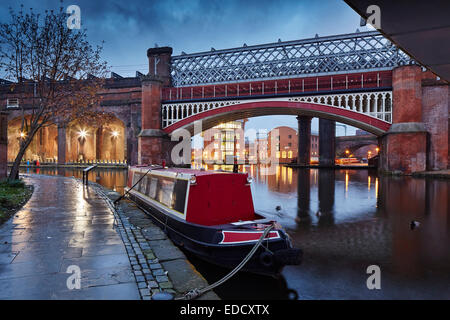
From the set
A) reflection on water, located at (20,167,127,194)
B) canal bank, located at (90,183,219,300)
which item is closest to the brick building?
reflection on water, located at (20,167,127,194)

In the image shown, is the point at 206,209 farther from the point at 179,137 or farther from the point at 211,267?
the point at 179,137

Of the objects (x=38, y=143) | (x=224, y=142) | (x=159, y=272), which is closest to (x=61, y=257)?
(x=159, y=272)

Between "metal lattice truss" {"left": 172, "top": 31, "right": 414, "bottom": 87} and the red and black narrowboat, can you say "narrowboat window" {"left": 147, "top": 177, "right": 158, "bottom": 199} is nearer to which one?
the red and black narrowboat

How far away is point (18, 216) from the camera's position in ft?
26.9

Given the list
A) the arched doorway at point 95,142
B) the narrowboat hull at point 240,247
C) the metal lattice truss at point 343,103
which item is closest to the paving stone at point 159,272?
the narrowboat hull at point 240,247

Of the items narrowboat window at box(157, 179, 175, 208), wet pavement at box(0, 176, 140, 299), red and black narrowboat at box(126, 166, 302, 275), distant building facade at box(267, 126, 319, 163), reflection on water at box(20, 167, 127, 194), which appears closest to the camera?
wet pavement at box(0, 176, 140, 299)

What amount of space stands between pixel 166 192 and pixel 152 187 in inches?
60.7

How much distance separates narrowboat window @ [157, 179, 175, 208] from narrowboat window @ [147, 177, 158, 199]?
497mm

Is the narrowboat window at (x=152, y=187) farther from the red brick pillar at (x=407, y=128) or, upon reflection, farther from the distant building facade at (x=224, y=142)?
the distant building facade at (x=224, y=142)

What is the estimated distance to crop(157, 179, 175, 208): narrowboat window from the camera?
7.89 meters

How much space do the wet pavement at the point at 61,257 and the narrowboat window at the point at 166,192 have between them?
1464mm

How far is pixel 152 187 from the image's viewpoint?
380 inches

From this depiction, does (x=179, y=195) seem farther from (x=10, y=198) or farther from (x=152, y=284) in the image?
(x=10, y=198)

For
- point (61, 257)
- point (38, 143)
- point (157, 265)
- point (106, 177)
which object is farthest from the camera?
point (38, 143)
